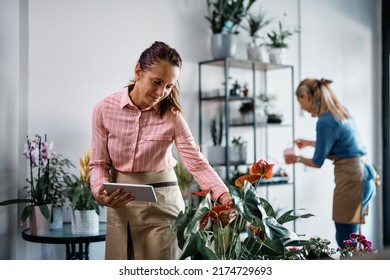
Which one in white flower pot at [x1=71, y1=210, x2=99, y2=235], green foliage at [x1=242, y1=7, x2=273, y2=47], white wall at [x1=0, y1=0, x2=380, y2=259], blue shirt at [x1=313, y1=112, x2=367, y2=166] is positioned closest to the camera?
white flower pot at [x1=71, y1=210, x2=99, y2=235]

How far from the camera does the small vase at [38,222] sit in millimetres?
2373

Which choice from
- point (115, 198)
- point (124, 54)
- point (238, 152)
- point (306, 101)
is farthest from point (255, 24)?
point (115, 198)

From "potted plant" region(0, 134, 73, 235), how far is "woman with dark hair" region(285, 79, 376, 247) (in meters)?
1.45

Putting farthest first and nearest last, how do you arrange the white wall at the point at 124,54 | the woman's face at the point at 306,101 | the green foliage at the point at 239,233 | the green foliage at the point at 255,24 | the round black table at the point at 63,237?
the green foliage at the point at 255,24 < the woman's face at the point at 306,101 < the white wall at the point at 124,54 < the round black table at the point at 63,237 < the green foliage at the point at 239,233

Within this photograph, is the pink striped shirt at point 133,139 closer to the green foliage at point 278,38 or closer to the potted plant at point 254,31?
the potted plant at point 254,31

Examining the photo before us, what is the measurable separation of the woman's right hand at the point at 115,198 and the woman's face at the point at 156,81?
35 centimetres

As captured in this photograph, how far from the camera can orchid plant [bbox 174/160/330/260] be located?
3.82 ft

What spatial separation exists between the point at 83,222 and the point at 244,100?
1617 millimetres

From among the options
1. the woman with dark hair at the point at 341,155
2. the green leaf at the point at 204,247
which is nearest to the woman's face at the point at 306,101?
the woman with dark hair at the point at 341,155

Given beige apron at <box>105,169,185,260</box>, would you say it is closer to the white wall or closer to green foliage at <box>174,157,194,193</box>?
the white wall

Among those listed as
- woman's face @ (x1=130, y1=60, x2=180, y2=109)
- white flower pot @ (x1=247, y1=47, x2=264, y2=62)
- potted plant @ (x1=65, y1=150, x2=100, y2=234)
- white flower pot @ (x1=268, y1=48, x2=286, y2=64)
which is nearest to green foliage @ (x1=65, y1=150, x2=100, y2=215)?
potted plant @ (x1=65, y1=150, x2=100, y2=234)

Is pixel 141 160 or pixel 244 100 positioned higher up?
pixel 244 100

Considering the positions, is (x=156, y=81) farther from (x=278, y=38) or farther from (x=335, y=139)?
(x=278, y=38)

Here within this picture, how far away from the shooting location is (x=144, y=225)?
1.82 m
